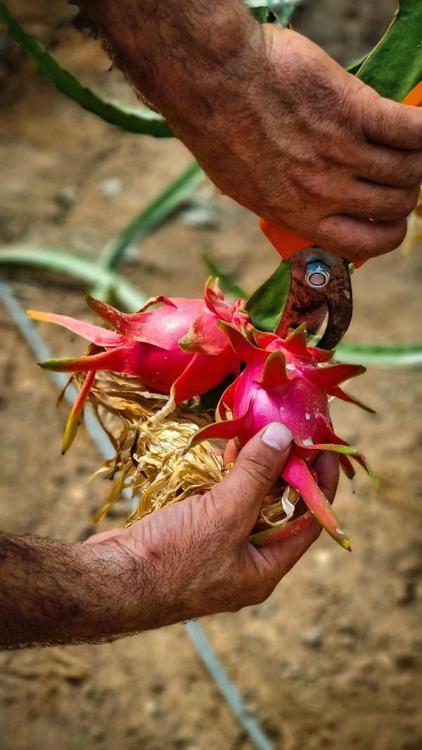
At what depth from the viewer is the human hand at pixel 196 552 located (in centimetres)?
89

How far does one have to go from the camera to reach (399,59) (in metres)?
0.97

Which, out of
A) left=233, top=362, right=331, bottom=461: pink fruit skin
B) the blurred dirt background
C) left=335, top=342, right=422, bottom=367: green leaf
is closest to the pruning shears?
left=233, top=362, right=331, bottom=461: pink fruit skin

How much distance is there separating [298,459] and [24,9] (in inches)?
111

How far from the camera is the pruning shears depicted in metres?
0.96

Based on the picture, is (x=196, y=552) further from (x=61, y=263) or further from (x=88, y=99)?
(x=61, y=263)

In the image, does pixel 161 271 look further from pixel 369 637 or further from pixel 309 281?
pixel 309 281

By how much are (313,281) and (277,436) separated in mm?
184

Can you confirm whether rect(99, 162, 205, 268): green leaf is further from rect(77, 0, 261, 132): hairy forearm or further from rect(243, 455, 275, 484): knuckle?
rect(243, 455, 275, 484): knuckle

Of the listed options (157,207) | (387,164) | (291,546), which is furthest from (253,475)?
(157,207)

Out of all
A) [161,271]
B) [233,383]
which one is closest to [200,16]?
[233,383]

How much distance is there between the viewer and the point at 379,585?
172 cm

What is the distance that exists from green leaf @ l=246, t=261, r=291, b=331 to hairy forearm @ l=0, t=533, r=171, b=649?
0.26 metres

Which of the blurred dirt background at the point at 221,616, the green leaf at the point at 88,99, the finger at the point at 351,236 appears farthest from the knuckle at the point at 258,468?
the blurred dirt background at the point at 221,616

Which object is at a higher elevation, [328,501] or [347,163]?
[347,163]
